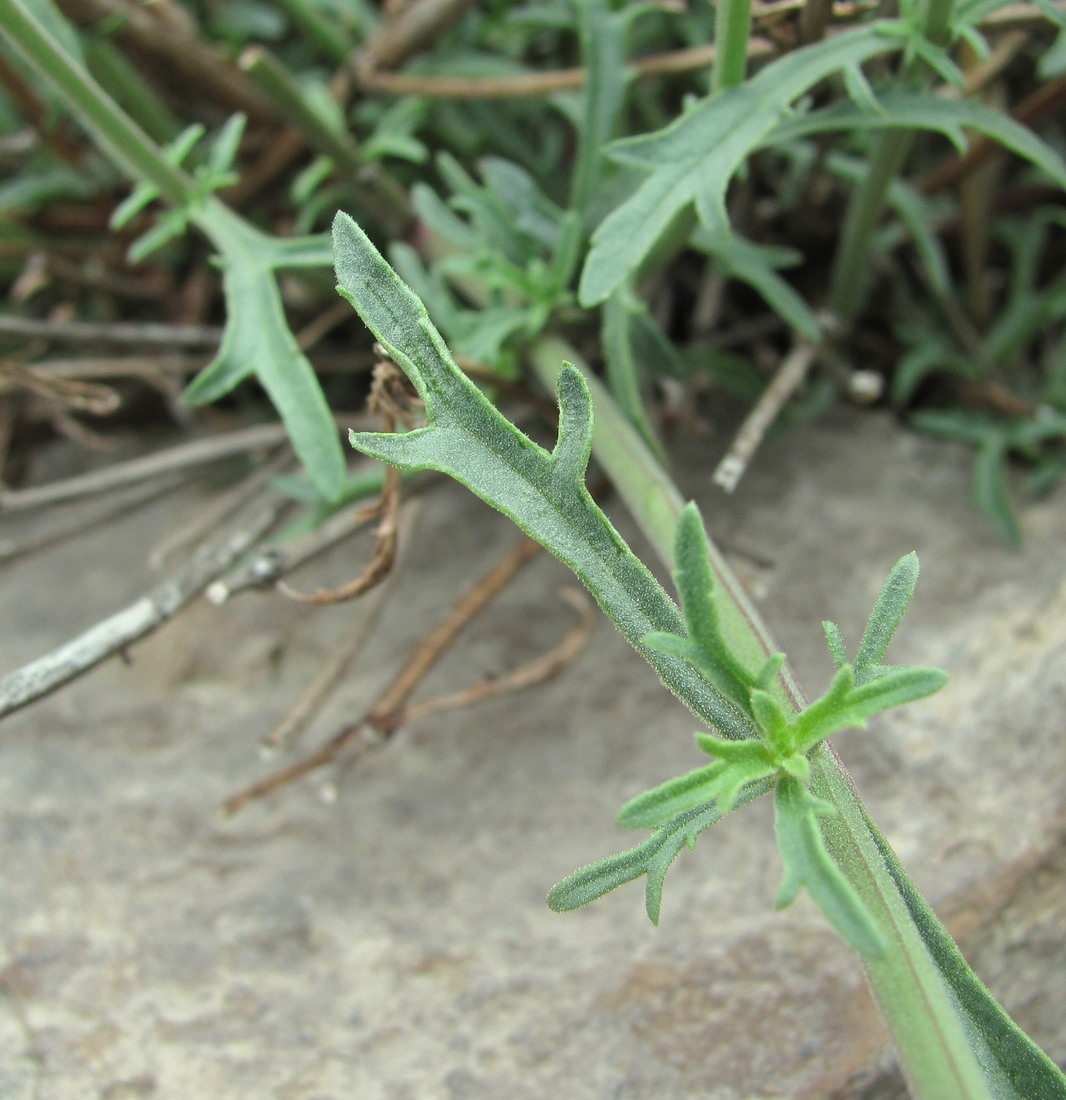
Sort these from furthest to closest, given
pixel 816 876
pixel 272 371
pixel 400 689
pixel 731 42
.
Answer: pixel 400 689 < pixel 272 371 < pixel 731 42 < pixel 816 876

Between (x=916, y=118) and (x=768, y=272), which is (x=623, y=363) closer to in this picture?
(x=768, y=272)

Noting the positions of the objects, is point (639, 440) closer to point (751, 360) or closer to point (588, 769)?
point (588, 769)

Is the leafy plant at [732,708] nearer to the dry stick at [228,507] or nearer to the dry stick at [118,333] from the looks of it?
the dry stick at [228,507]

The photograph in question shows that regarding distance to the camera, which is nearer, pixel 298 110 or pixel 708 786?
pixel 708 786

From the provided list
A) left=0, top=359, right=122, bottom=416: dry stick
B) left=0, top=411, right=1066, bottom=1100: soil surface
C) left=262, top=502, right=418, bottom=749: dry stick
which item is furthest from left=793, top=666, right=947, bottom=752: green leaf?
left=0, top=359, right=122, bottom=416: dry stick

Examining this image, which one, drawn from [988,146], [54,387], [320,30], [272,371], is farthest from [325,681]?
[988,146]

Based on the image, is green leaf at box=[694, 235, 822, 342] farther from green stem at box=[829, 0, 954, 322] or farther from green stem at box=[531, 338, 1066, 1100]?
green stem at box=[531, 338, 1066, 1100]
